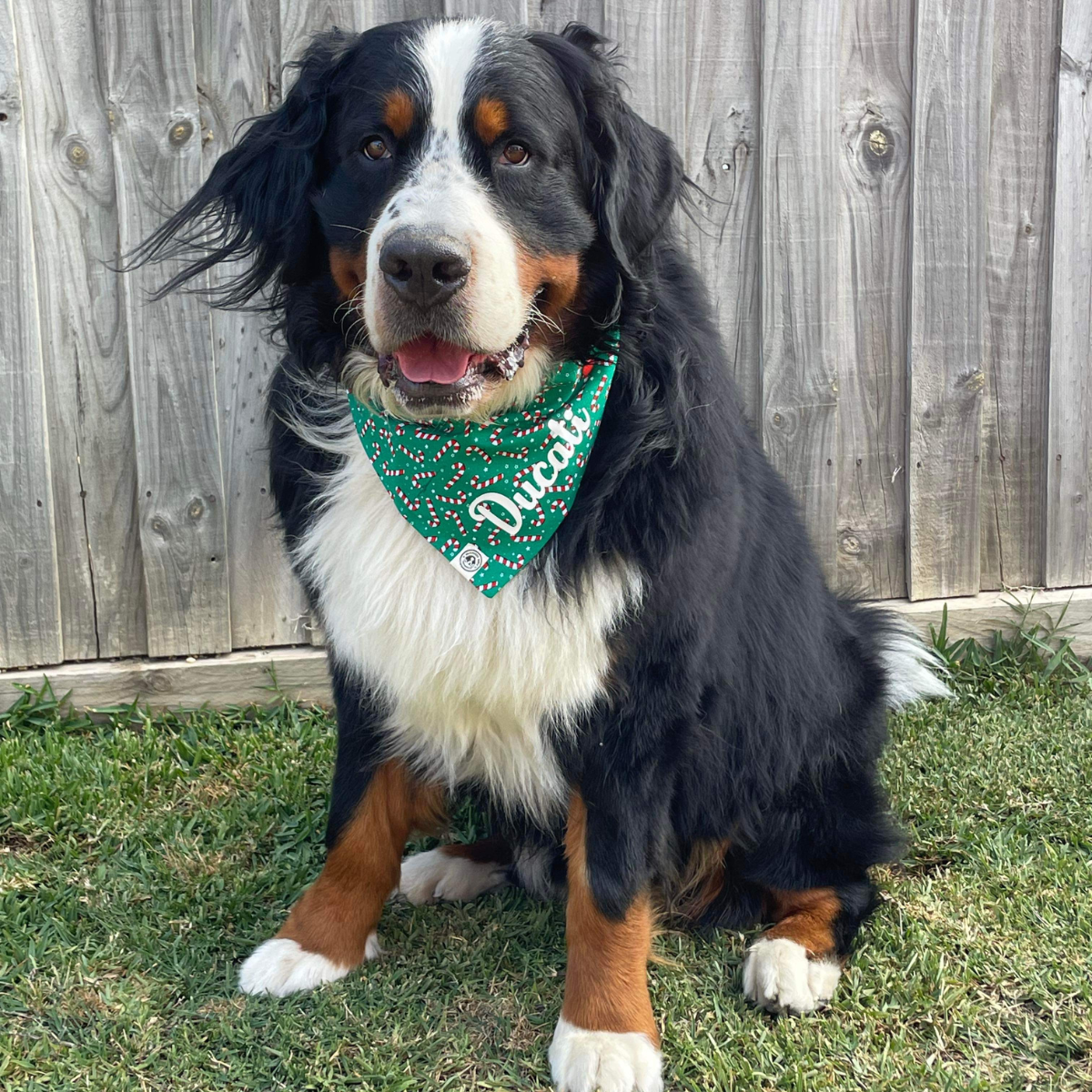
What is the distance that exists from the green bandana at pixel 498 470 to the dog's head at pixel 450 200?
52mm

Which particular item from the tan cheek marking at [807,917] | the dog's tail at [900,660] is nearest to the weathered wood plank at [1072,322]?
the dog's tail at [900,660]

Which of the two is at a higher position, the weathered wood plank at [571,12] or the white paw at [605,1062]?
the weathered wood plank at [571,12]

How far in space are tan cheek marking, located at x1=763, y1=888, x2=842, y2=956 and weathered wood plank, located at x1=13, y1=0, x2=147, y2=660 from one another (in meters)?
1.91

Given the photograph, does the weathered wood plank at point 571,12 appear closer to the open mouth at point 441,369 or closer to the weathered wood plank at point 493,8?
the weathered wood plank at point 493,8

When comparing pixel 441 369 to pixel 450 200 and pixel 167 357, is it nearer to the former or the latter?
pixel 450 200

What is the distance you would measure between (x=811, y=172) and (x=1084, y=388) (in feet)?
3.55

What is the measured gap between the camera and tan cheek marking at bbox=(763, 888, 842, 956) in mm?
2291

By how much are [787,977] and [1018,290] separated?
7.21ft

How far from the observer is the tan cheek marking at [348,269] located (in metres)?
2.04

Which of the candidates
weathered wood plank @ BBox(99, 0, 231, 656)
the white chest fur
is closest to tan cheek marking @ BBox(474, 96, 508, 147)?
the white chest fur

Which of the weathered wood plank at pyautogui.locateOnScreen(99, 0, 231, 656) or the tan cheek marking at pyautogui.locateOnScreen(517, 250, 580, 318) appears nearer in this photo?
the tan cheek marking at pyautogui.locateOnScreen(517, 250, 580, 318)

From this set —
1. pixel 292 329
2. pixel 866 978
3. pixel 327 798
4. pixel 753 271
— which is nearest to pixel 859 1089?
pixel 866 978

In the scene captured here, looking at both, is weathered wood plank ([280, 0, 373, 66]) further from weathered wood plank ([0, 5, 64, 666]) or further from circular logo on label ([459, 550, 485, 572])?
circular logo on label ([459, 550, 485, 572])

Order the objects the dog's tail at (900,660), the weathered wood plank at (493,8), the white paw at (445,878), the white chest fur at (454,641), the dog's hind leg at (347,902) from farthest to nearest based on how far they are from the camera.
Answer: the weathered wood plank at (493,8) → the dog's tail at (900,660) → the white paw at (445,878) → the dog's hind leg at (347,902) → the white chest fur at (454,641)
